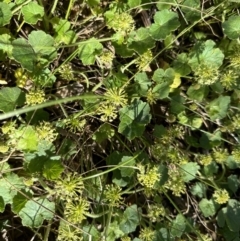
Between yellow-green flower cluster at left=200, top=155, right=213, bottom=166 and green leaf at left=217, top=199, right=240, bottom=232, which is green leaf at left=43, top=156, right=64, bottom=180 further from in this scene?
green leaf at left=217, top=199, right=240, bottom=232

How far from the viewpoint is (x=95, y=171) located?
4.99 ft

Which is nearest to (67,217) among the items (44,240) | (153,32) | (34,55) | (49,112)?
(44,240)

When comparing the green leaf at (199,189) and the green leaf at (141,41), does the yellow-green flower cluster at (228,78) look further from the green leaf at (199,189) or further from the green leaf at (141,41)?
the green leaf at (199,189)

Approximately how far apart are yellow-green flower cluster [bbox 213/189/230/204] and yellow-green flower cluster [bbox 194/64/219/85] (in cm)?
41

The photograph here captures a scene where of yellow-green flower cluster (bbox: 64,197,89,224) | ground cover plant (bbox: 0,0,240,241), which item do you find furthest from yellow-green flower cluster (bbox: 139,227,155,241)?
yellow-green flower cluster (bbox: 64,197,89,224)

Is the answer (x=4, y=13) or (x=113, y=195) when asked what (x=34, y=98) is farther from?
(x=113, y=195)

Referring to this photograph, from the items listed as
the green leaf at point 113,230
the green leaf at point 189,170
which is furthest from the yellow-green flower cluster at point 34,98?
the green leaf at point 189,170

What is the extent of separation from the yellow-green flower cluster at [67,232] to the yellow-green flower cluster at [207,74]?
0.60 meters

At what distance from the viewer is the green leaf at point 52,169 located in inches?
53.2

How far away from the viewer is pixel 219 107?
167 cm

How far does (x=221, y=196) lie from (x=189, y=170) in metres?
0.14

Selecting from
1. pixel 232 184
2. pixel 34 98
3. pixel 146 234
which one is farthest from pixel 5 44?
pixel 232 184

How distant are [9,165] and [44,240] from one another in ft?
0.81

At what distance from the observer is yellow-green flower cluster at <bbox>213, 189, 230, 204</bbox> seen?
167 centimetres
